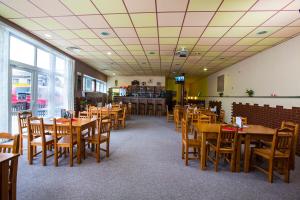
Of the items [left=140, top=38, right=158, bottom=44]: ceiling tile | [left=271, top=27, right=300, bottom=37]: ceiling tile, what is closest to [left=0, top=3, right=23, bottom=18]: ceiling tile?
[left=140, top=38, right=158, bottom=44]: ceiling tile

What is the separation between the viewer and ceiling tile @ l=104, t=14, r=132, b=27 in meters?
4.11

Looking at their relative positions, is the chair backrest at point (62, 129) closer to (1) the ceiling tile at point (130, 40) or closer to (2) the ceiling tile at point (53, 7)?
Answer: (2) the ceiling tile at point (53, 7)

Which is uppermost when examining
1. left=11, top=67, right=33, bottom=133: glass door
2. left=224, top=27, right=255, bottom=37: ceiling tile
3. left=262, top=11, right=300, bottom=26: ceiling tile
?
left=224, top=27, right=255, bottom=37: ceiling tile

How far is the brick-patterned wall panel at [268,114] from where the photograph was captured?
16.2 ft

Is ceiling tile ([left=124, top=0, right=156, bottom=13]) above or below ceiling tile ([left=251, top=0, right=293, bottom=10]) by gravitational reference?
above

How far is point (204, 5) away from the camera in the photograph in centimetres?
355

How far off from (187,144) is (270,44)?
15.7 ft

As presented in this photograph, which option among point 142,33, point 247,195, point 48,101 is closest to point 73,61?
point 48,101

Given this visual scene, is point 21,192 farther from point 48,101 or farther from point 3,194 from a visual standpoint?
point 48,101

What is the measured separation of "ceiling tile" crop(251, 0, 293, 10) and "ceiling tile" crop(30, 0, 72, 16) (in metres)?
4.00

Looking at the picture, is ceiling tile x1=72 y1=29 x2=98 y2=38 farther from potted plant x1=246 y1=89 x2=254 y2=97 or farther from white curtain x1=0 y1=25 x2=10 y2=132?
potted plant x1=246 y1=89 x2=254 y2=97

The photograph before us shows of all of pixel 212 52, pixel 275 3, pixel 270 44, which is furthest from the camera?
pixel 212 52

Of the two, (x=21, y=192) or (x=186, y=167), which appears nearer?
(x=21, y=192)

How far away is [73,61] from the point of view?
8555 millimetres
